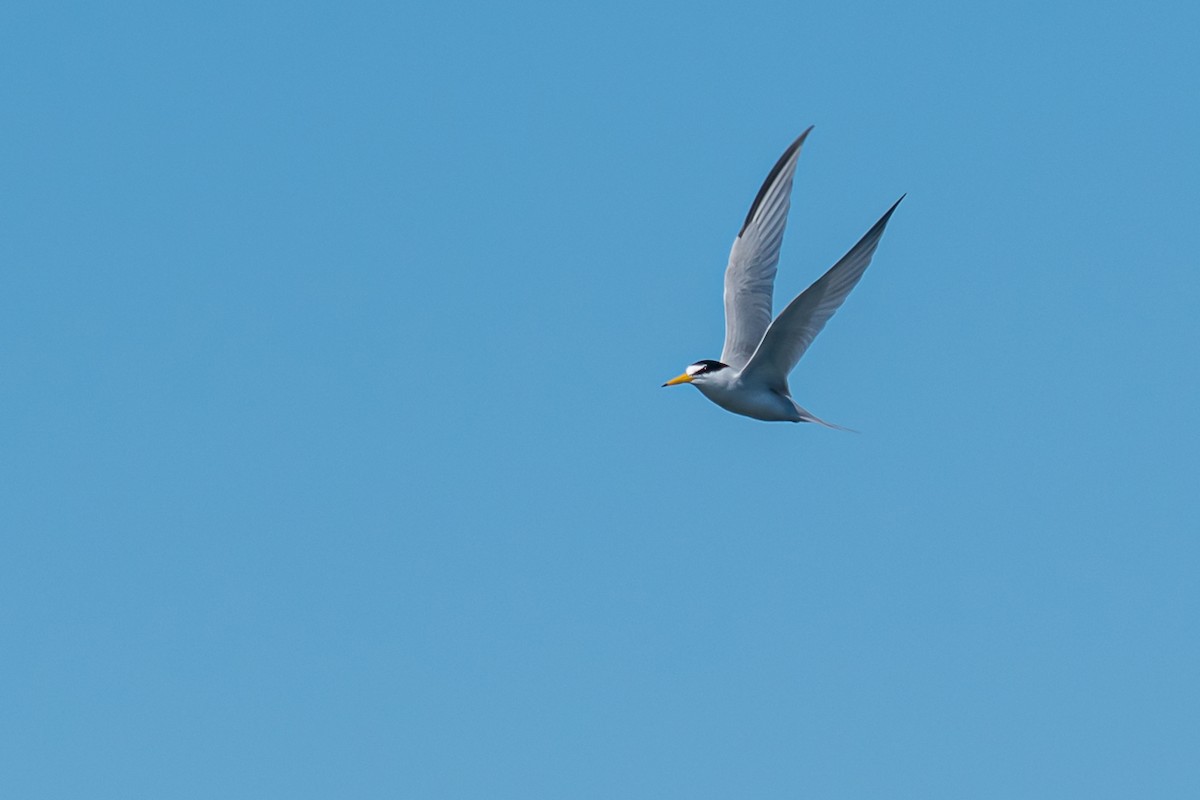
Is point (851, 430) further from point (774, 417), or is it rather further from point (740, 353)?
point (740, 353)

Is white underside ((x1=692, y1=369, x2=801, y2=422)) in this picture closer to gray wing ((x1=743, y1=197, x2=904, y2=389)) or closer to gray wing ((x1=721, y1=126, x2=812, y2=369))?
gray wing ((x1=743, y1=197, x2=904, y2=389))

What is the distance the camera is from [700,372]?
27.5 metres

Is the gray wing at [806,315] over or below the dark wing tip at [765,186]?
below

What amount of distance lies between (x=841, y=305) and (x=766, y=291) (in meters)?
5.17

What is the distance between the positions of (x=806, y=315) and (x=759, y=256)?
5500mm

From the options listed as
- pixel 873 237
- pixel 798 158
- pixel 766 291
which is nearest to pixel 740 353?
pixel 766 291

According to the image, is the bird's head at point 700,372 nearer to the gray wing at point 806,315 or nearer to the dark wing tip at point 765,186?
the gray wing at point 806,315

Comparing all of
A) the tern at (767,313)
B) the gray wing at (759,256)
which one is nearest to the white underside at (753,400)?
the tern at (767,313)

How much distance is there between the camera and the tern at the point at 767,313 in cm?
2514

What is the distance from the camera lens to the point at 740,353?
3003 cm

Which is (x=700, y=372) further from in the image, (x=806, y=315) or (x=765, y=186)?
(x=765, y=186)

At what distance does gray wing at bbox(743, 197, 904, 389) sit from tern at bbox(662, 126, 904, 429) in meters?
0.01

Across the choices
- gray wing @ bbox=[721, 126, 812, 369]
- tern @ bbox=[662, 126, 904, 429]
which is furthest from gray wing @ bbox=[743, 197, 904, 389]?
gray wing @ bbox=[721, 126, 812, 369]

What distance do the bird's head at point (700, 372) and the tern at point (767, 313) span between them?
0.06ft
